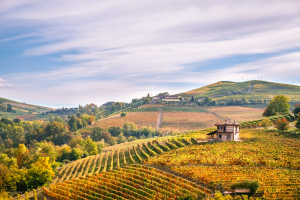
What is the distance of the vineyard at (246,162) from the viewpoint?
36.8 m

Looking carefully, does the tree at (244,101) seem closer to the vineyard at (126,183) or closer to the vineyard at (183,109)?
the vineyard at (183,109)

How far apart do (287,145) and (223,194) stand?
2616 cm

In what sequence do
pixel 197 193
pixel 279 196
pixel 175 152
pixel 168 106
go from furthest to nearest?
pixel 168 106, pixel 175 152, pixel 197 193, pixel 279 196

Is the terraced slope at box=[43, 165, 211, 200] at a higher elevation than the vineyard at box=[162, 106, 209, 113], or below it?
below

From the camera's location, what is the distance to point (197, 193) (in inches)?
1404

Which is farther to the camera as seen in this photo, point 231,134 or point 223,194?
point 231,134

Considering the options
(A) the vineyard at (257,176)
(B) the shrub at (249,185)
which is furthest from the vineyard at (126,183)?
(B) the shrub at (249,185)

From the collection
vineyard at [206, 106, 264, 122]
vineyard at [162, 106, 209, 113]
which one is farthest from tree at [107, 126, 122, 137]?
vineyard at [206, 106, 264, 122]

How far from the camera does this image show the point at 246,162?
148ft

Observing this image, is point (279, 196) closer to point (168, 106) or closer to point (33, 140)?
point (33, 140)

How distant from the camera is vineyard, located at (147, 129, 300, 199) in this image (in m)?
36.8

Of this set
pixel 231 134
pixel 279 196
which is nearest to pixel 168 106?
pixel 231 134

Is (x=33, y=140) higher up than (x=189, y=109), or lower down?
lower down

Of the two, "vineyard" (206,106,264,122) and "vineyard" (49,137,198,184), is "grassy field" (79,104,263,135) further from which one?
"vineyard" (49,137,198,184)
